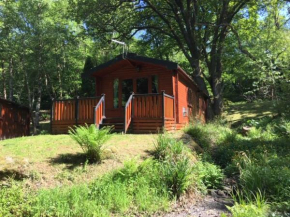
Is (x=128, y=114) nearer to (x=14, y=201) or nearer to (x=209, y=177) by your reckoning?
(x=209, y=177)

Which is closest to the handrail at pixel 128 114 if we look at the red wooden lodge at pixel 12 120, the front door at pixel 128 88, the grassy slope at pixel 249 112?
the front door at pixel 128 88

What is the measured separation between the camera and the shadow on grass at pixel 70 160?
19.7 feet

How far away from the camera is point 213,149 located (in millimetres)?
9766

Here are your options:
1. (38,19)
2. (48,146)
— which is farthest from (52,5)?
(48,146)

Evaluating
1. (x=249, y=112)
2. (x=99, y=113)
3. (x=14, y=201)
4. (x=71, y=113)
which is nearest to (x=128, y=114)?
(x=99, y=113)

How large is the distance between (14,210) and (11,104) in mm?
15769

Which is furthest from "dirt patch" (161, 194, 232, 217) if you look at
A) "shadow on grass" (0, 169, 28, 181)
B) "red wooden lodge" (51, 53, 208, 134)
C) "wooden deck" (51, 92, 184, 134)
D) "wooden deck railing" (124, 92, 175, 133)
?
"wooden deck railing" (124, 92, 175, 133)

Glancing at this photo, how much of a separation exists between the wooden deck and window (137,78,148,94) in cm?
206

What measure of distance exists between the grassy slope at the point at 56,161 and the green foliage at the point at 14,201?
45 centimetres

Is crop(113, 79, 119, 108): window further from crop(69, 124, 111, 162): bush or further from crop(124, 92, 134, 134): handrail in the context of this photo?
crop(69, 124, 111, 162): bush

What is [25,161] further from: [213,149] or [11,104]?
[11,104]

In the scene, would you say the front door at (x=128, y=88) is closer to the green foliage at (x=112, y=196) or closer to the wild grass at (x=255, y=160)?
the wild grass at (x=255, y=160)

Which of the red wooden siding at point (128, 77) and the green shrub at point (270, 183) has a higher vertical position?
the red wooden siding at point (128, 77)

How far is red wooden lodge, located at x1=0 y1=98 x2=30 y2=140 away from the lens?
1686cm
